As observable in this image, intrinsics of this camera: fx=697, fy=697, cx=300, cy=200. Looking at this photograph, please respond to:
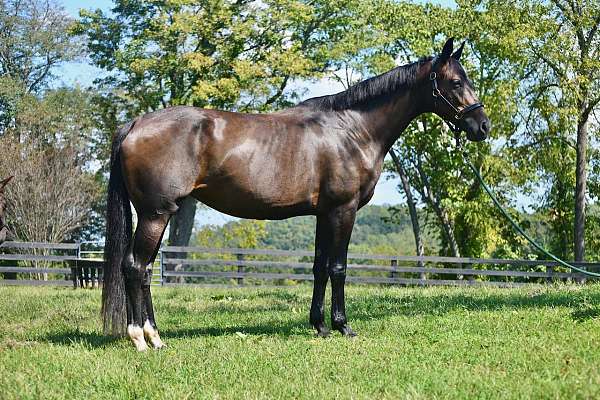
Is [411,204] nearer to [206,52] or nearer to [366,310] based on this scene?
[206,52]

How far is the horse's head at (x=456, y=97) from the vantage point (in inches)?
291

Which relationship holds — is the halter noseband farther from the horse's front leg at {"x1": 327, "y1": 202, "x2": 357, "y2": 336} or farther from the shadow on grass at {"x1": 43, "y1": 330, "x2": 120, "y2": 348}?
the shadow on grass at {"x1": 43, "y1": 330, "x2": 120, "y2": 348}

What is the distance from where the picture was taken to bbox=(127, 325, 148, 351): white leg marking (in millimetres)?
6294

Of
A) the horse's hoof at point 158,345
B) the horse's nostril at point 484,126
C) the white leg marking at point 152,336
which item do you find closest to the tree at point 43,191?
the white leg marking at point 152,336

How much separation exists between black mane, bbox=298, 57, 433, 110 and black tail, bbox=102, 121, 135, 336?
2.09 metres

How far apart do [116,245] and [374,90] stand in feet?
10.4

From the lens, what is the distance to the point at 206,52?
29.4 meters

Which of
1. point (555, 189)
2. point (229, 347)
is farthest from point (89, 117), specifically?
point (229, 347)

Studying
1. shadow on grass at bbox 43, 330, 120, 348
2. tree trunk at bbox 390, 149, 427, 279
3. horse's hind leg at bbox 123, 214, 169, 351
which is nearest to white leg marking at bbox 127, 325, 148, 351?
horse's hind leg at bbox 123, 214, 169, 351

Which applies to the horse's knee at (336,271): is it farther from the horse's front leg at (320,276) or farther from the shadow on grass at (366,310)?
the shadow on grass at (366,310)

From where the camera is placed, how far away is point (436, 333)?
6750mm

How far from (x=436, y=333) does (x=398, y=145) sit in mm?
27122

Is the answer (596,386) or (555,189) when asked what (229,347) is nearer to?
(596,386)

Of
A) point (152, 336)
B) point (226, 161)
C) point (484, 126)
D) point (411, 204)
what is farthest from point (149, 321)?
point (411, 204)
